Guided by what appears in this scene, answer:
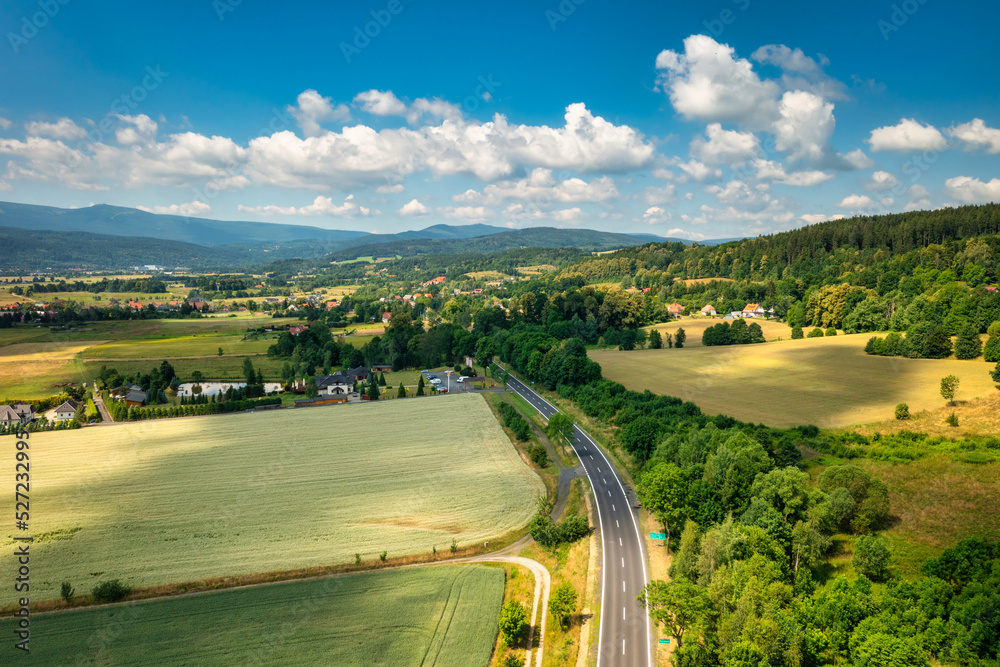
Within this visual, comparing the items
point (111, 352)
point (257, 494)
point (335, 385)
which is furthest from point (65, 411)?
point (257, 494)

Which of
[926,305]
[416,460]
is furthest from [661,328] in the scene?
[416,460]

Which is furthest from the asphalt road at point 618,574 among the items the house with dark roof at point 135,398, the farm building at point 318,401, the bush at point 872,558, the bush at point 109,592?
the house with dark roof at point 135,398

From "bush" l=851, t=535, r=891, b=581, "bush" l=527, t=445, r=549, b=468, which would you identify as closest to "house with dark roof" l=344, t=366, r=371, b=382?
"bush" l=527, t=445, r=549, b=468

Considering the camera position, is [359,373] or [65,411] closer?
[65,411]

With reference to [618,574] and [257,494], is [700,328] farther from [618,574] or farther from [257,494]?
[257,494]

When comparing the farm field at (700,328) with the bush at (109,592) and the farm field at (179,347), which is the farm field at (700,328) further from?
the bush at (109,592)
